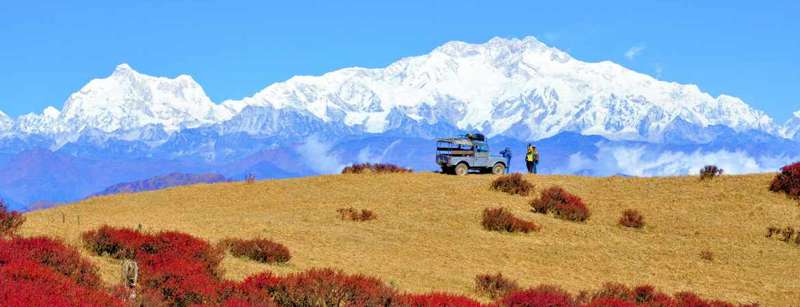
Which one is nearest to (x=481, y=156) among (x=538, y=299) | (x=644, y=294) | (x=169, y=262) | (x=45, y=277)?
(x=644, y=294)

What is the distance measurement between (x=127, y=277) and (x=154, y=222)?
11.8 meters

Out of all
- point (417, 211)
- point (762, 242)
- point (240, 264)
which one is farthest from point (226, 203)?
point (762, 242)

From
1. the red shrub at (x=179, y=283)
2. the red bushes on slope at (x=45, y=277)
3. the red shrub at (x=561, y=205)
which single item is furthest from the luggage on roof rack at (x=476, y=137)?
the red bushes on slope at (x=45, y=277)

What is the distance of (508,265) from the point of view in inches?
939

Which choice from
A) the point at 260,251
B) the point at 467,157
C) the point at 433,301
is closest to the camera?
the point at 433,301

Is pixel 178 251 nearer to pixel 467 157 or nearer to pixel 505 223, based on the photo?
pixel 505 223

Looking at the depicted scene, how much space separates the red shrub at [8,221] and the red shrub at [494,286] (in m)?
11.0

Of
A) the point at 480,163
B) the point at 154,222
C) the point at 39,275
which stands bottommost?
the point at 39,275

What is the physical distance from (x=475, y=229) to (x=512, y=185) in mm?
7535

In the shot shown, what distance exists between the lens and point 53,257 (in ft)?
46.8

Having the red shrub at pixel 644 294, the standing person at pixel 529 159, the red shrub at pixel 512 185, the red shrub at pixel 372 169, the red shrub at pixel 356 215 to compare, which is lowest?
the red shrub at pixel 644 294

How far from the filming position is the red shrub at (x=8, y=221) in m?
19.9

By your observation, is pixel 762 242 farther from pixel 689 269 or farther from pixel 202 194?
pixel 202 194

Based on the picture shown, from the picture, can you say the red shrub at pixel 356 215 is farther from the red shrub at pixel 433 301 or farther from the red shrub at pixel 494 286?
the red shrub at pixel 433 301
